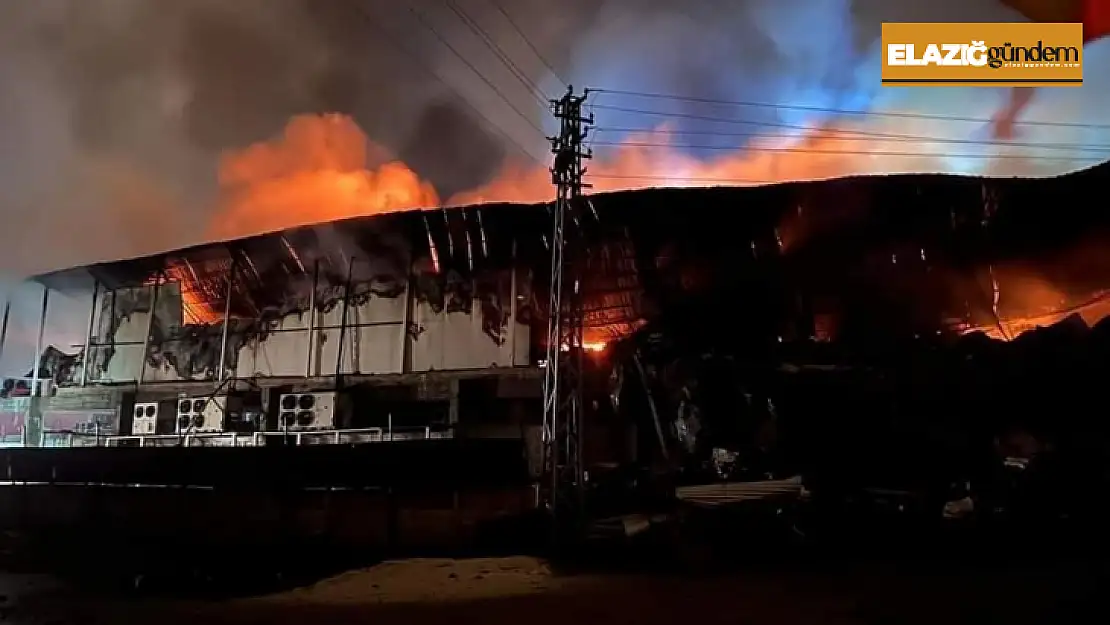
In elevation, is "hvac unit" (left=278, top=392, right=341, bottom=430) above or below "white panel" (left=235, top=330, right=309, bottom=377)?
below

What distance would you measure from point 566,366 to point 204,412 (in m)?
16.0

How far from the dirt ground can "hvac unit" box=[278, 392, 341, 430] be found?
10.1 meters

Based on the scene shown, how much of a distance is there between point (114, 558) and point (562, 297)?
34.3ft

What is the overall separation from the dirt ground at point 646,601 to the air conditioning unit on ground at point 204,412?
1141 centimetres

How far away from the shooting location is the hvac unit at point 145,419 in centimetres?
2617

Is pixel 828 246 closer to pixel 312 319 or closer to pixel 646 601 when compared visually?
pixel 646 601

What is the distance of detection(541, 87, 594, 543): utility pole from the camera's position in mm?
14672

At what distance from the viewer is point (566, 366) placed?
1516 cm

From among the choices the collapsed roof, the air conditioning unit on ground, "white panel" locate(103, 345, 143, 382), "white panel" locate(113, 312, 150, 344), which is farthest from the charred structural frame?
"white panel" locate(103, 345, 143, 382)

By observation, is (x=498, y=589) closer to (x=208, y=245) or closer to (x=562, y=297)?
(x=562, y=297)

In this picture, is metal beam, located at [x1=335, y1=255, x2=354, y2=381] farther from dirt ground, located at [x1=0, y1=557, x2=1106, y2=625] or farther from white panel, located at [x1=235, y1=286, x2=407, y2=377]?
dirt ground, located at [x1=0, y1=557, x2=1106, y2=625]

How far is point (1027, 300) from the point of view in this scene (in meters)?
21.8

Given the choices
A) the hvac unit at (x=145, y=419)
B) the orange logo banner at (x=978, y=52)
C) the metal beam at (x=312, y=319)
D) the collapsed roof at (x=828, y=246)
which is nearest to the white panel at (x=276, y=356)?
the metal beam at (x=312, y=319)

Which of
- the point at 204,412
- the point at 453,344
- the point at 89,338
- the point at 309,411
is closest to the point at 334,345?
the point at 309,411
